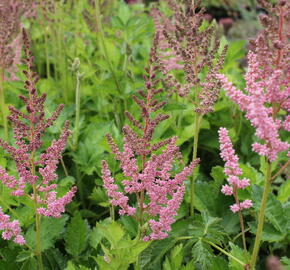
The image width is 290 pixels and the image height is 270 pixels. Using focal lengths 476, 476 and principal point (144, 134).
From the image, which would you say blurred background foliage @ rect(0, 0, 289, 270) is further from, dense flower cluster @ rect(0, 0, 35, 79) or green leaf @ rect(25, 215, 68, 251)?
dense flower cluster @ rect(0, 0, 35, 79)

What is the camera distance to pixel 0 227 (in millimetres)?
1477

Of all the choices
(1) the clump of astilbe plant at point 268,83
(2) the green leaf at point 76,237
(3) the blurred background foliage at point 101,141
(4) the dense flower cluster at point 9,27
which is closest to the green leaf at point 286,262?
(3) the blurred background foliage at point 101,141

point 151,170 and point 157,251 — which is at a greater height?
point 151,170

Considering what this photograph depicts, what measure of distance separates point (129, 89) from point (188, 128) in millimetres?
455

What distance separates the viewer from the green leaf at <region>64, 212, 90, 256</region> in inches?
76.1

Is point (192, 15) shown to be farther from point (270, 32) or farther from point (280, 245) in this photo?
point (280, 245)

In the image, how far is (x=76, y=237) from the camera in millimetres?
1955

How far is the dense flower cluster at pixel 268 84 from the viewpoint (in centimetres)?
121

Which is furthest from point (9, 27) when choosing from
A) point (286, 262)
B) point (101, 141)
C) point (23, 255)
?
point (286, 262)

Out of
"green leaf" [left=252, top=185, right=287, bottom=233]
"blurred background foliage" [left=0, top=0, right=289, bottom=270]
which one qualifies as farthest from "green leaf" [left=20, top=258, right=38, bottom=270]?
"green leaf" [left=252, top=185, right=287, bottom=233]

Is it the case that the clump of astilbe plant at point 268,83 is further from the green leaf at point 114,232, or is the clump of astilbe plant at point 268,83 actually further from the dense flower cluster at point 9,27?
the dense flower cluster at point 9,27

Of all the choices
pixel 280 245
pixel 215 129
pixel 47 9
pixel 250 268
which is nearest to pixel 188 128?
pixel 215 129

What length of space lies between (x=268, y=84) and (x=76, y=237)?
1077mm

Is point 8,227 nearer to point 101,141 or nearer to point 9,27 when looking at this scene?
point 101,141
